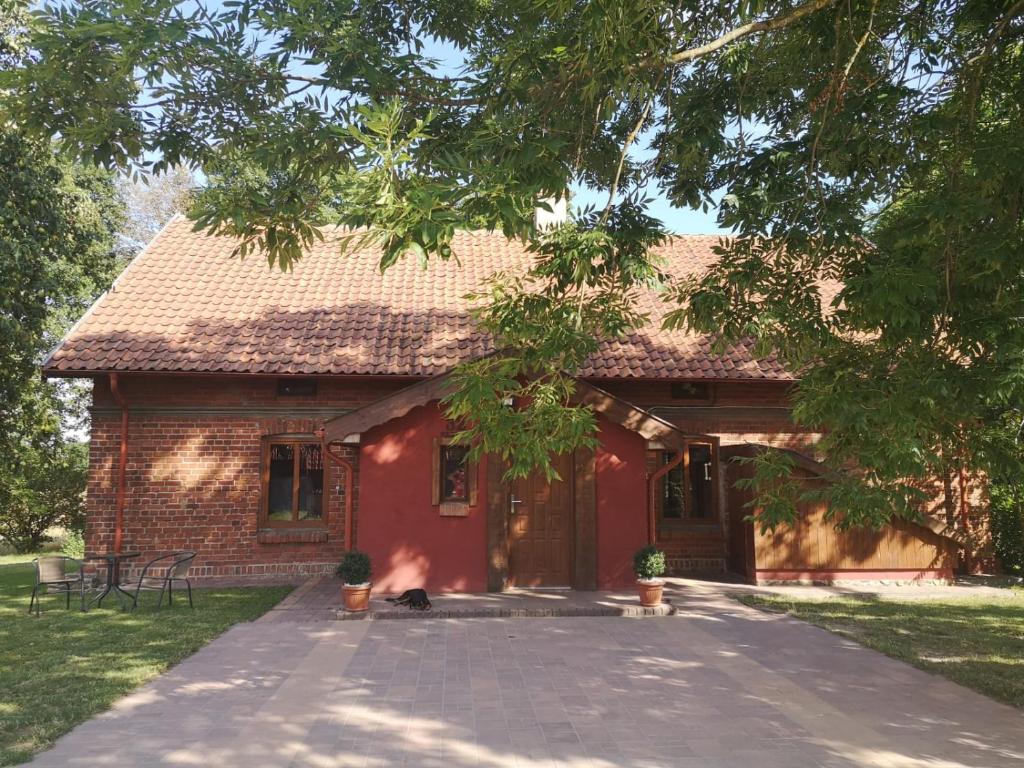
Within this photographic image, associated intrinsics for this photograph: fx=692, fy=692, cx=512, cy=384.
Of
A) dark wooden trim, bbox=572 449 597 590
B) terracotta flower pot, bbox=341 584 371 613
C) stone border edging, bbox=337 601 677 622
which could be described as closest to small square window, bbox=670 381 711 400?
dark wooden trim, bbox=572 449 597 590

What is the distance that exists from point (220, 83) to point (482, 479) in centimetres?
625

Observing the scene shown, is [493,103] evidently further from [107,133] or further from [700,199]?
[107,133]

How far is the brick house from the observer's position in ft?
32.4

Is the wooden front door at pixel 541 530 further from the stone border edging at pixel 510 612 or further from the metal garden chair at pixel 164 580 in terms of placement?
the metal garden chair at pixel 164 580

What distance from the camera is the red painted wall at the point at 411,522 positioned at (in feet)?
31.8

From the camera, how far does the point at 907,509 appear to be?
16.3 feet

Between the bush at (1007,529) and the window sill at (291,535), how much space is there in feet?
37.6

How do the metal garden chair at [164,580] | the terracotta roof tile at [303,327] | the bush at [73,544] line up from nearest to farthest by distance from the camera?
the metal garden chair at [164,580], the terracotta roof tile at [303,327], the bush at [73,544]

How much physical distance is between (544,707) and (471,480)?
16.4 feet

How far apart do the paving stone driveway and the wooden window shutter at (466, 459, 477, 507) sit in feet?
8.72

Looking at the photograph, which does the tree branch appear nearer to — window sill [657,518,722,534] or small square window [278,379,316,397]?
small square window [278,379,316,397]

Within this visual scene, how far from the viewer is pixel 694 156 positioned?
5789mm

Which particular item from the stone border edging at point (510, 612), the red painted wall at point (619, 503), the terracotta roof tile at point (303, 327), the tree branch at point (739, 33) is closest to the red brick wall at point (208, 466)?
the terracotta roof tile at point (303, 327)

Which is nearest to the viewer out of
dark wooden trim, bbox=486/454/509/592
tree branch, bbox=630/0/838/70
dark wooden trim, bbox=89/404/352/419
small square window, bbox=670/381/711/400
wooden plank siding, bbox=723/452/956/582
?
tree branch, bbox=630/0/838/70
